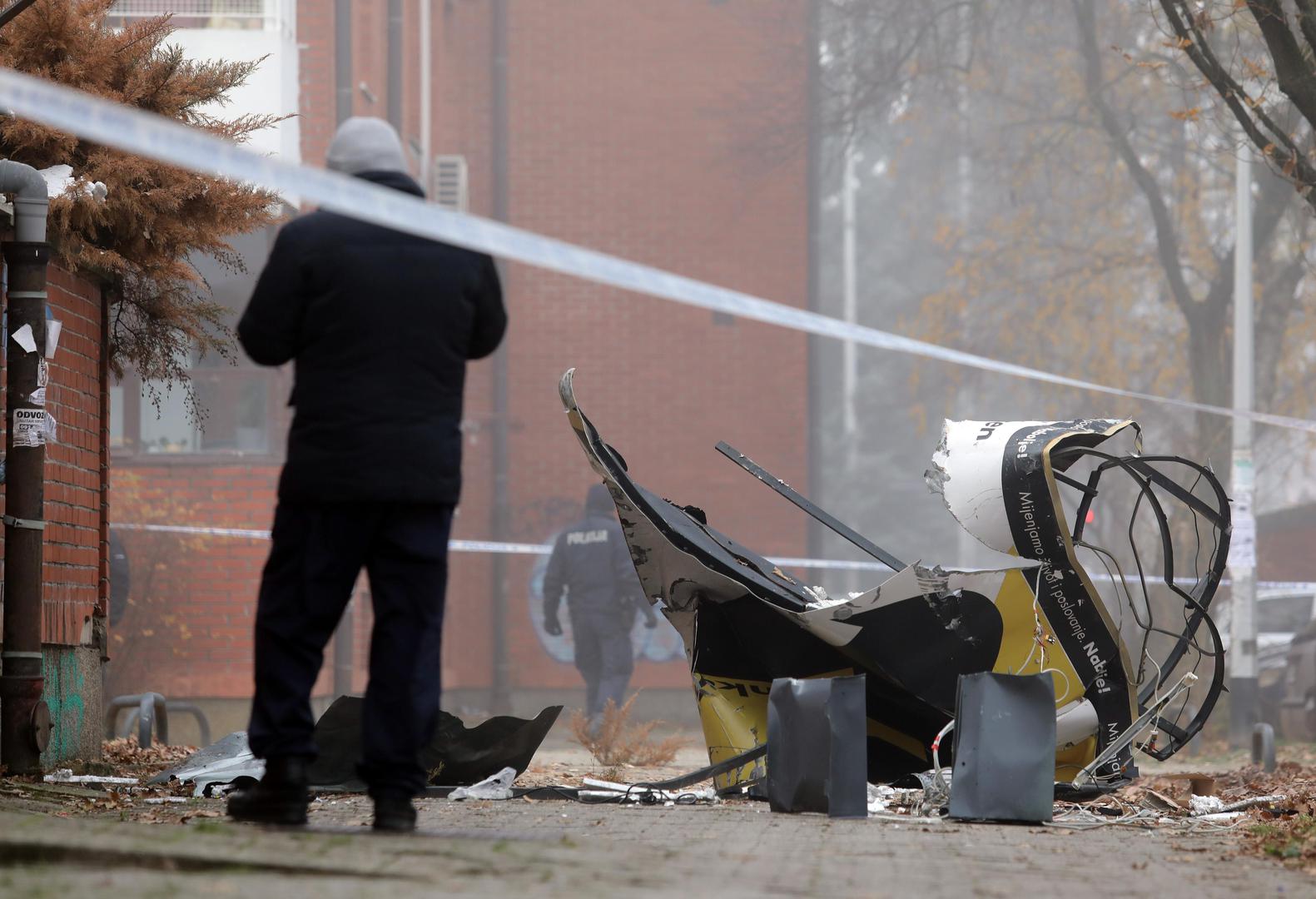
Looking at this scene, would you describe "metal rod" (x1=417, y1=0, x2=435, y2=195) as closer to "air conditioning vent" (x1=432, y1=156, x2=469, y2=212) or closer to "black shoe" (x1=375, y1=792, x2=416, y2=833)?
"air conditioning vent" (x1=432, y1=156, x2=469, y2=212)

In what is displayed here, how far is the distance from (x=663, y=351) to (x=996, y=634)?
49.9 feet

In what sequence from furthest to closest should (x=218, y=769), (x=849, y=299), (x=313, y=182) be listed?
1. (x=849, y=299)
2. (x=218, y=769)
3. (x=313, y=182)

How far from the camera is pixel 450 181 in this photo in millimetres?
20859

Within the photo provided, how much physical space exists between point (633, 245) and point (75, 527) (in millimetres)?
14747

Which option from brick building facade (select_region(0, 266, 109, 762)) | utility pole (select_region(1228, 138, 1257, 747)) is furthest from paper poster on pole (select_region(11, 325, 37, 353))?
utility pole (select_region(1228, 138, 1257, 747))

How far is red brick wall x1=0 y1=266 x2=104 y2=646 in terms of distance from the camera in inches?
309

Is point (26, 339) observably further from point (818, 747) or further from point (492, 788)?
point (818, 747)

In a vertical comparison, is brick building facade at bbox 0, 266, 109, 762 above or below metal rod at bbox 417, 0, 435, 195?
below

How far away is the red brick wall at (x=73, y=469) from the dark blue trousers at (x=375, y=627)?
2960 millimetres

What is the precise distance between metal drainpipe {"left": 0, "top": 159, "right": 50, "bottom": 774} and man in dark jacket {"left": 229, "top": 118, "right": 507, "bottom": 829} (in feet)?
7.81

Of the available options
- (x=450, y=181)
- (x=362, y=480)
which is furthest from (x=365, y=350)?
(x=450, y=181)

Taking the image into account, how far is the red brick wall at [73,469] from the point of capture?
25.7 ft

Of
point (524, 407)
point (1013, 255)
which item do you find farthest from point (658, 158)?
point (1013, 255)

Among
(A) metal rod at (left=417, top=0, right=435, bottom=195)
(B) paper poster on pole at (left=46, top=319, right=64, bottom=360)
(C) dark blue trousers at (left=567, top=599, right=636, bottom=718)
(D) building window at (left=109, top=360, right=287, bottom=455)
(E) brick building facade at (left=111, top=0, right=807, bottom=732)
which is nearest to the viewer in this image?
(B) paper poster on pole at (left=46, top=319, right=64, bottom=360)
